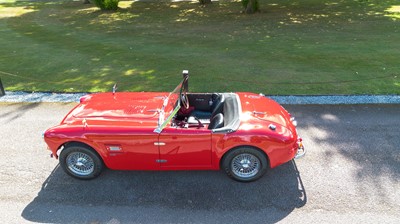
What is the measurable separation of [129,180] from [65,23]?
16913mm

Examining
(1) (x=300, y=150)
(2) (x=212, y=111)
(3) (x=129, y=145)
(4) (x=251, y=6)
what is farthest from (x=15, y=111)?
(4) (x=251, y=6)

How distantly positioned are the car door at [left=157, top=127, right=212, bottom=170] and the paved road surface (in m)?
0.39

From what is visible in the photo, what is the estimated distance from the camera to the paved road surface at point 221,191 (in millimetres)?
4727

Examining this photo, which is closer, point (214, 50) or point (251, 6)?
point (214, 50)

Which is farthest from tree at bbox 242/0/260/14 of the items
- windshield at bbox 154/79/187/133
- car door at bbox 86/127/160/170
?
car door at bbox 86/127/160/170

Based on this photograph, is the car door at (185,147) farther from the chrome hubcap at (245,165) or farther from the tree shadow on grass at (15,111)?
the tree shadow on grass at (15,111)

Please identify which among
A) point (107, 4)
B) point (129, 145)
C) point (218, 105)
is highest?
point (218, 105)

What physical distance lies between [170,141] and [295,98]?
14.8 ft

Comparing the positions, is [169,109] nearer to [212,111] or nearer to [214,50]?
[212,111]

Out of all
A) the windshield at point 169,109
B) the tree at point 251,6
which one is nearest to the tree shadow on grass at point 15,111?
the windshield at point 169,109

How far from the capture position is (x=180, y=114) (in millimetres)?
5965

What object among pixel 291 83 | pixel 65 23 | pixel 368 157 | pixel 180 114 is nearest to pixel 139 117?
pixel 180 114

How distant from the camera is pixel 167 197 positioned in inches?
202

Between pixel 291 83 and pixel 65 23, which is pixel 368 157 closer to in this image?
pixel 291 83
